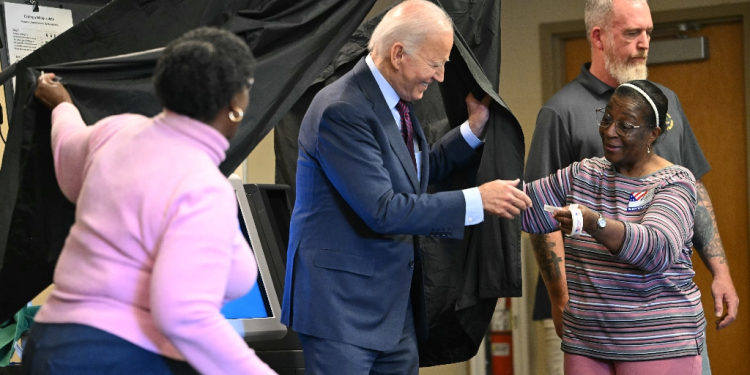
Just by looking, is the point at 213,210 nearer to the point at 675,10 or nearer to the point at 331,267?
the point at 331,267

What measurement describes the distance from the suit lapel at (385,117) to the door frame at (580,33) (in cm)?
280

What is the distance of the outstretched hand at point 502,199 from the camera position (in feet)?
6.81

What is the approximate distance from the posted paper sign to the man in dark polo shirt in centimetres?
153

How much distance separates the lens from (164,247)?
1250 mm

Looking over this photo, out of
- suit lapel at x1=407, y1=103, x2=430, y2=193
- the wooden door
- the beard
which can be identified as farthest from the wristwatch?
the wooden door

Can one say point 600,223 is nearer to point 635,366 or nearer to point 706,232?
point 635,366

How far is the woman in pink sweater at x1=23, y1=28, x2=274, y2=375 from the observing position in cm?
125

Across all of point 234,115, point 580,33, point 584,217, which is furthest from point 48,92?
point 580,33

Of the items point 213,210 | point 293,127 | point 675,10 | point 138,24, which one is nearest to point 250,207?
point 293,127

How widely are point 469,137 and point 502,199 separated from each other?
0.40m

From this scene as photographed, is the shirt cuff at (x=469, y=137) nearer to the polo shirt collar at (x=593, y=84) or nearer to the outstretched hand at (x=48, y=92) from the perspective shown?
the polo shirt collar at (x=593, y=84)

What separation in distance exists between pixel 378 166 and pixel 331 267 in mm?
279

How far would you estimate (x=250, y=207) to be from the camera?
8.63 feet

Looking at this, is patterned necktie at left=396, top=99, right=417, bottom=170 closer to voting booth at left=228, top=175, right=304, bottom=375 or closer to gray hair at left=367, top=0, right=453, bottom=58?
gray hair at left=367, top=0, right=453, bottom=58
